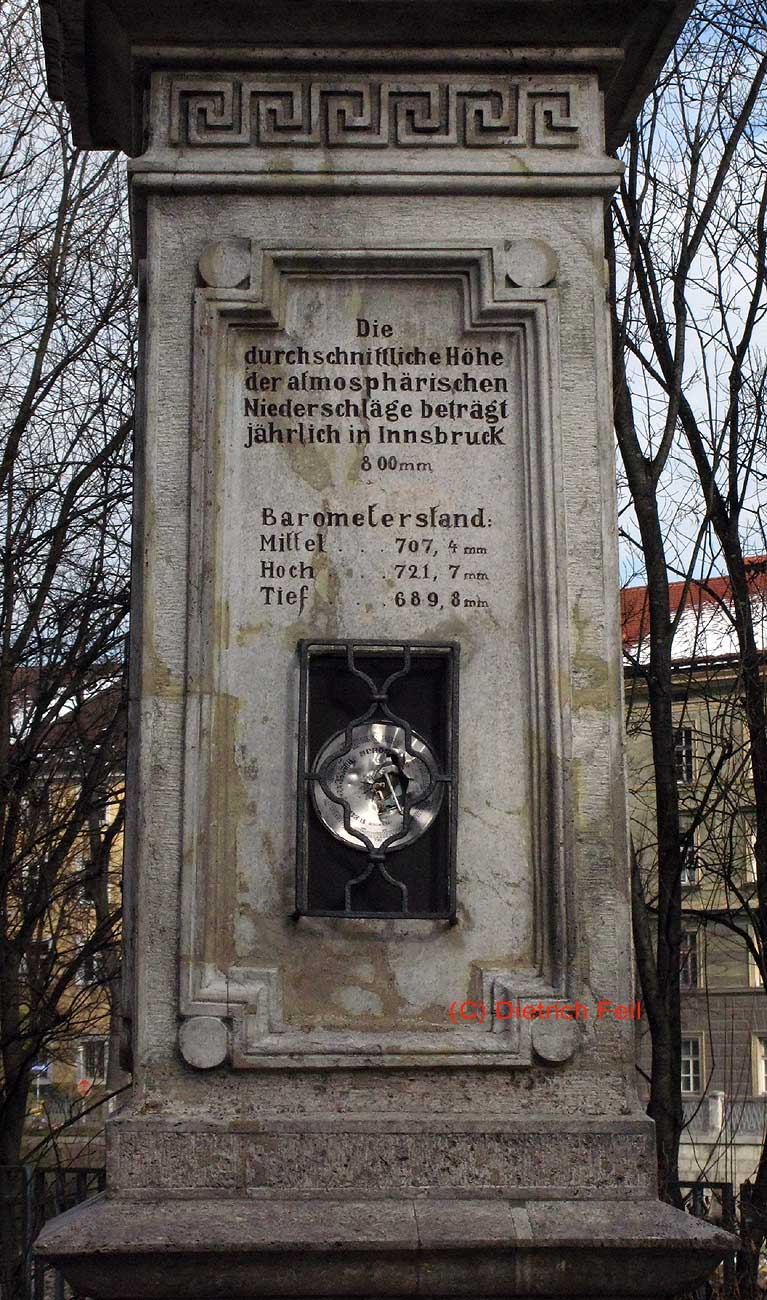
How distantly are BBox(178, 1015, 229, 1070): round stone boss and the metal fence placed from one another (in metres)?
4.54

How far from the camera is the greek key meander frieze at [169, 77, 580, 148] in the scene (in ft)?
14.1

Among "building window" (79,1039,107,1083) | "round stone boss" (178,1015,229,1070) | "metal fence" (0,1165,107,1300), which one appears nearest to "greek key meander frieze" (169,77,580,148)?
"round stone boss" (178,1015,229,1070)

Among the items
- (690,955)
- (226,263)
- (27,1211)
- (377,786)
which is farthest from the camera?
(690,955)

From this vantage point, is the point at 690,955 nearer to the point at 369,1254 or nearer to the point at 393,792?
the point at 393,792

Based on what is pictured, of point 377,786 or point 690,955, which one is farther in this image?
point 690,955

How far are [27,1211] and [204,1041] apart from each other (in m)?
5.29

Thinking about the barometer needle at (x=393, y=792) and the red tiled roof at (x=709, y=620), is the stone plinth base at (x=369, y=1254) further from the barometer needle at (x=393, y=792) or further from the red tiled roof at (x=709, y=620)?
the red tiled roof at (x=709, y=620)

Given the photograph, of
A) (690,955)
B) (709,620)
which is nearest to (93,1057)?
(690,955)

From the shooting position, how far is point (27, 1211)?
27.6 feet

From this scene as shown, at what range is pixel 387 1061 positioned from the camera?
3766mm

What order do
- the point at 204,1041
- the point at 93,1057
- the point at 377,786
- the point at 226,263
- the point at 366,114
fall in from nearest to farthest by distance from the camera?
the point at 204,1041, the point at 377,786, the point at 226,263, the point at 366,114, the point at 93,1057

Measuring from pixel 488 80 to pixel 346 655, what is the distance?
1.67 m

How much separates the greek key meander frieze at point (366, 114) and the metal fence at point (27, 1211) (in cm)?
551

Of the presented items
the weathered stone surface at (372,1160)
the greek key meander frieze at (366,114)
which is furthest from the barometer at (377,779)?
the greek key meander frieze at (366,114)
